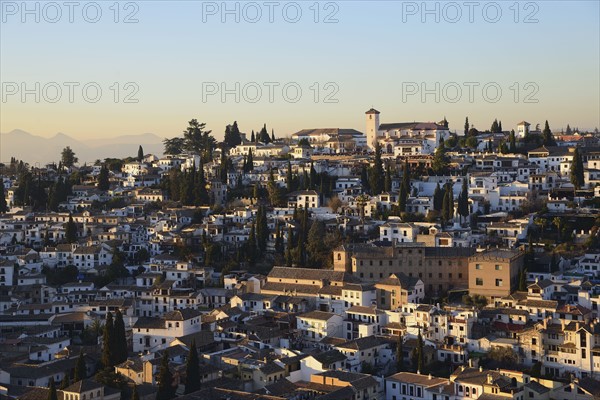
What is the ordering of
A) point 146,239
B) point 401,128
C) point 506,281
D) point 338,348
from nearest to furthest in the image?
point 338,348 → point 506,281 → point 146,239 → point 401,128

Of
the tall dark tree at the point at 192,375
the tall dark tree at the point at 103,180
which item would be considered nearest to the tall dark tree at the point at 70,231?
the tall dark tree at the point at 103,180

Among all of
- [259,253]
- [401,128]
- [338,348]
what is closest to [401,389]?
[338,348]

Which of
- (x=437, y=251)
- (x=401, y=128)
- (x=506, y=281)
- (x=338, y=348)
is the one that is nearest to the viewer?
(x=338, y=348)

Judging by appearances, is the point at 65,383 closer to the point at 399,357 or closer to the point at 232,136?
A: the point at 399,357

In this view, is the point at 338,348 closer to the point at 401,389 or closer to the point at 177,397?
the point at 401,389

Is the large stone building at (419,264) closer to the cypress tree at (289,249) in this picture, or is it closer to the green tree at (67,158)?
the cypress tree at (289,249)

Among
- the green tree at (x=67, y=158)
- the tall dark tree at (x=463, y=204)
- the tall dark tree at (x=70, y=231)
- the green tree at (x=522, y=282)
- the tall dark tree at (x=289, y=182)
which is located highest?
the green tree at (x=67, y=158)

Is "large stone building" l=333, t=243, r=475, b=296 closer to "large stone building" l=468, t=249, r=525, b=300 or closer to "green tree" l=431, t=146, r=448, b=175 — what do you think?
"large stone building" l=468, t=249, r=525, b=300

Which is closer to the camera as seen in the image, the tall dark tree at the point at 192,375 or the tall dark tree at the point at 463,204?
the tall dark tree at the point at 192,375

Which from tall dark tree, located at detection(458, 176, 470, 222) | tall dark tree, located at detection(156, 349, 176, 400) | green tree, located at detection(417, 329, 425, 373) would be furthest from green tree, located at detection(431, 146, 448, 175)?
tall dark tree, located at detection(156, 349, 176, 400)
